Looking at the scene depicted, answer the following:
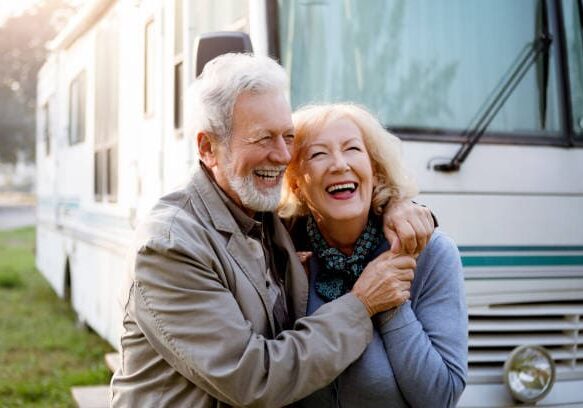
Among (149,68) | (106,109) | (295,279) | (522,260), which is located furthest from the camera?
(106,109)

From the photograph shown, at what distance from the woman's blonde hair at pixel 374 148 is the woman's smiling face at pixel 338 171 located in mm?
20

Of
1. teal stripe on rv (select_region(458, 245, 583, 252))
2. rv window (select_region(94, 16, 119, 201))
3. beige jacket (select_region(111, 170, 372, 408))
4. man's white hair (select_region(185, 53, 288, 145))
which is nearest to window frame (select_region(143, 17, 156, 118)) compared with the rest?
rv window (select_region(94, 16, 119, 201))

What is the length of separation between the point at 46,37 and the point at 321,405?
117 feet

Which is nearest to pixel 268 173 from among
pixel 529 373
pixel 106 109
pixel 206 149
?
pixel 206 149

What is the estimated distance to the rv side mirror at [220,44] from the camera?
3.30 m

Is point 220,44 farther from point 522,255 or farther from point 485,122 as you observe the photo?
point 522,255

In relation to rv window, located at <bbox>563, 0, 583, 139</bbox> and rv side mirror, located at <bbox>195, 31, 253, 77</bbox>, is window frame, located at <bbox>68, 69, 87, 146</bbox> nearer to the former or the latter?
rv side mirror, located at <bbox>195, 31, 253, 77</bbox>

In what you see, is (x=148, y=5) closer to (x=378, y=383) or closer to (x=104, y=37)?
(x=104, y=37)

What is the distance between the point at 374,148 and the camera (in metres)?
2.78

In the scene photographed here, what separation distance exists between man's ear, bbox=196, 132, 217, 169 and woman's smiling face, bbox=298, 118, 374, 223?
1.02 feet

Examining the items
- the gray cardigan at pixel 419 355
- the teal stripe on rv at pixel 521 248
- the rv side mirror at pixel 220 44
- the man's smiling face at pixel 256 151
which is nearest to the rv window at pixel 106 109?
the rv side mirror at pixel 220 44

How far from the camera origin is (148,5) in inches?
196

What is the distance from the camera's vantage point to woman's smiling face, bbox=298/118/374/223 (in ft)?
8.81

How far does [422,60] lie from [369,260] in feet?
4.56
